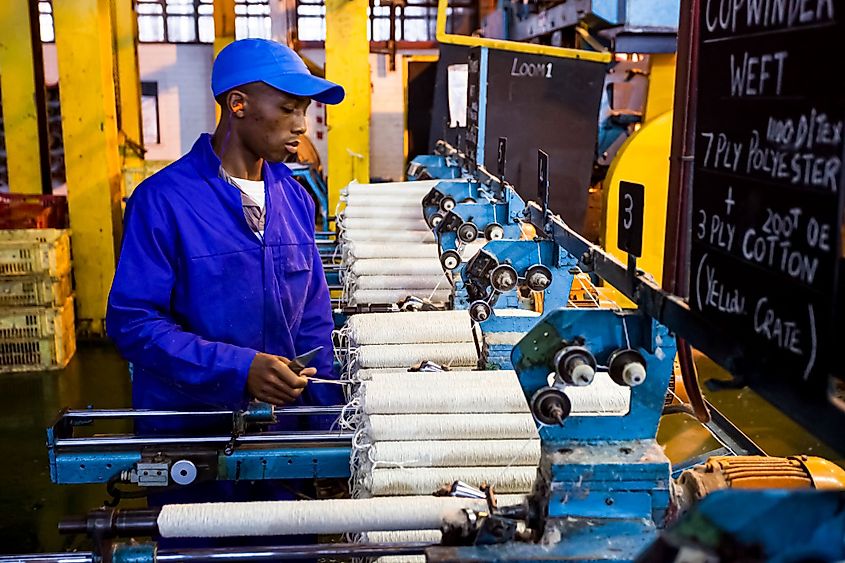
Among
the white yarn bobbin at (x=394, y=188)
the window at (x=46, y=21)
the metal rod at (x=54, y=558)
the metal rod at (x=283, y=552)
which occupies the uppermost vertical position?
the window at (x=46, y=21)

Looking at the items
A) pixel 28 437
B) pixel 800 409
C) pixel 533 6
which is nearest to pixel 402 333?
pixel 800 409

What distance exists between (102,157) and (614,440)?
6397 mm

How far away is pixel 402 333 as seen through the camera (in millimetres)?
3211

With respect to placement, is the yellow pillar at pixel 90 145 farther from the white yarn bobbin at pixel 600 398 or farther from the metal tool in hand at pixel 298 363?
the white yarn bobbin at pixel 600 398

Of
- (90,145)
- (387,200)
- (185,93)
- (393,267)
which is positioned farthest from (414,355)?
(185,93)

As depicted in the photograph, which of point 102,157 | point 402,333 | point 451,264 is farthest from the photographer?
point 102,157

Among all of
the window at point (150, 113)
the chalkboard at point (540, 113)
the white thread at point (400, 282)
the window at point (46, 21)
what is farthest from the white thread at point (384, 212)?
the window at point (46, 21)

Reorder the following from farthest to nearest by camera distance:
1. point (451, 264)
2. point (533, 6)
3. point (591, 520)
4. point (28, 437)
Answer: point (533, 6) < point (28, 437) < point (451, 264) < point (591, 520)

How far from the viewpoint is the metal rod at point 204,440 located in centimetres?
228

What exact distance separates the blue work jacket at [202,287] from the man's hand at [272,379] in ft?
0.09

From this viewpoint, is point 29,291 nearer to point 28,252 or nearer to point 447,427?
point 28,252

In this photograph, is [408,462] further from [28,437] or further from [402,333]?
[28,437]

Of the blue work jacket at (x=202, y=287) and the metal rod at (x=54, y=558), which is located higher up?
the blue work jacket at (x=202, y=287)

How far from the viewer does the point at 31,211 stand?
719 centimetres
